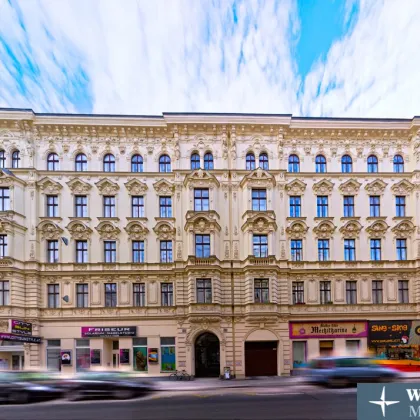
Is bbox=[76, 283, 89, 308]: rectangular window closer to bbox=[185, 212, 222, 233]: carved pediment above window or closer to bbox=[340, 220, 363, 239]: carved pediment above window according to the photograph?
bbox=[185, 212, 222, 233]: carved pediment above window

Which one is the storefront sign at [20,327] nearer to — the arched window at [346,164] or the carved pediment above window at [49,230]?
the carved pediment above window at [49,230]

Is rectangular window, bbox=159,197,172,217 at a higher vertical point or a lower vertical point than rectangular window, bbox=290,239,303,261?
higher

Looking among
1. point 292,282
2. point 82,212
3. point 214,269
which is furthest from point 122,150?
point 292,282

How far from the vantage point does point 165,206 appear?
33562mm

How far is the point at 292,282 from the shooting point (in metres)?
33.1

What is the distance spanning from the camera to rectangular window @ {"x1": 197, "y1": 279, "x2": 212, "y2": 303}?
104ft

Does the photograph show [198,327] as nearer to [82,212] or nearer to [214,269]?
[214,269]

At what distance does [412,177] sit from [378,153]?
3.20 meters

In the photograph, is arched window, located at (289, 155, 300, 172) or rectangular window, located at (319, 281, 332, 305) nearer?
rectangular window, located at (319, 281, 332, 305)

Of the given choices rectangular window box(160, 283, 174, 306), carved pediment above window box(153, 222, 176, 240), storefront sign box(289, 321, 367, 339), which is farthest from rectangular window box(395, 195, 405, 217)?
rectangular window box(160, 283, 174, 306)

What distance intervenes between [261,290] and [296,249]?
4.26 meters

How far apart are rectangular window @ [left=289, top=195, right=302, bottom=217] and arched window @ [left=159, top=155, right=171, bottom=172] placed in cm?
985

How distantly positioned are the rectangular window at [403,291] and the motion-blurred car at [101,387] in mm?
23068

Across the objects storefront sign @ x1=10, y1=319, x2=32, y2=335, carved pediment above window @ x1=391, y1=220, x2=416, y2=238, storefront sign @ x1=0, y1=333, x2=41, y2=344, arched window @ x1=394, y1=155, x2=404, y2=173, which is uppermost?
arched window @ x1=394, y1=155, x2=404, y2=173
